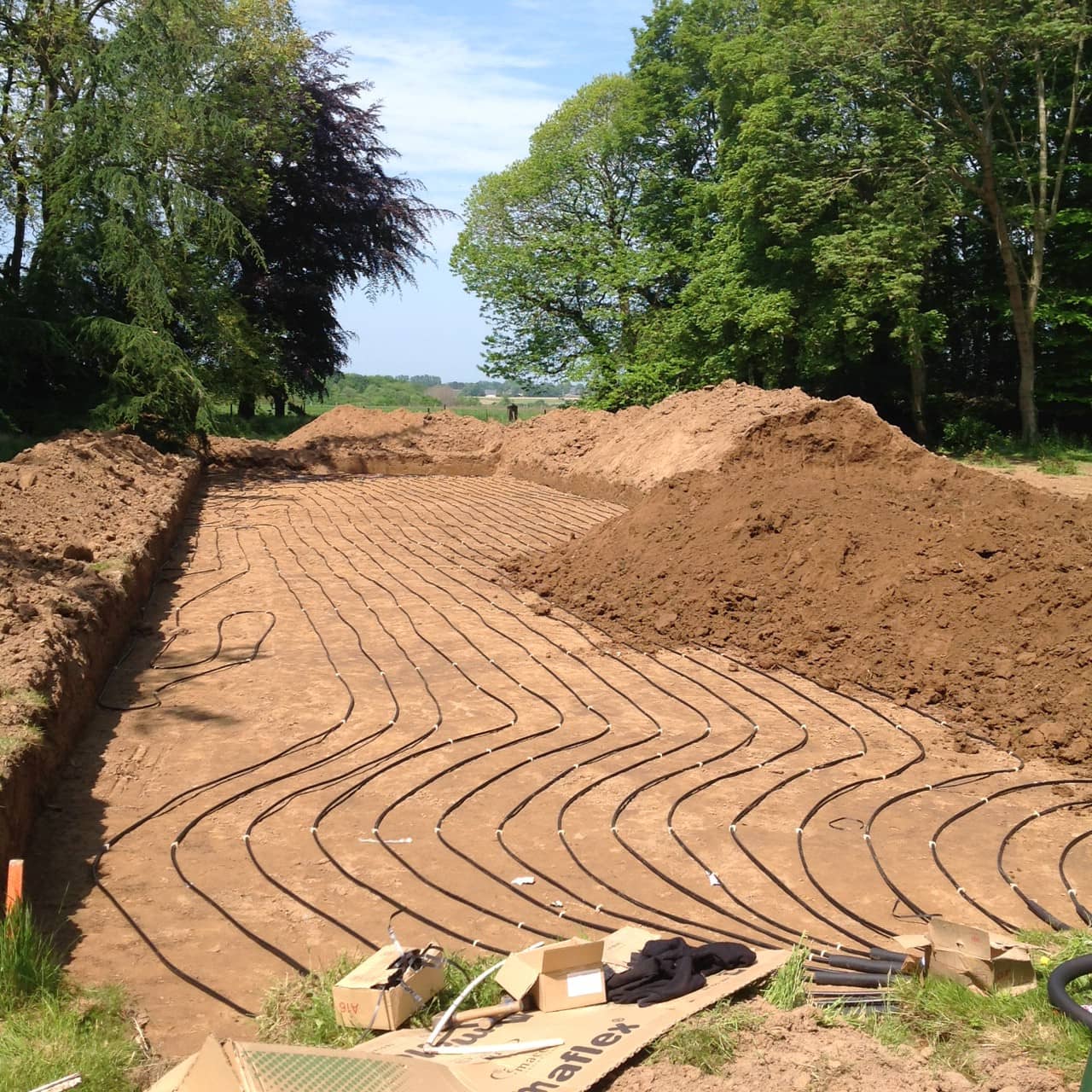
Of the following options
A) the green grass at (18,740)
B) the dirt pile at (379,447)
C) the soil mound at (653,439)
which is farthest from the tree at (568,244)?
the green grass at (18,740)

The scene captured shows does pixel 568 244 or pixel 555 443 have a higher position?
pixel 568 244

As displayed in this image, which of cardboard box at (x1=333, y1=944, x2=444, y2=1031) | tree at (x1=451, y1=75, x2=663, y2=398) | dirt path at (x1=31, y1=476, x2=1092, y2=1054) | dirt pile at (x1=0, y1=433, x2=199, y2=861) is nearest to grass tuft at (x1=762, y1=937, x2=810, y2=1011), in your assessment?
dirt path at (x1=31, y1=476, x2=1092, y2=1054)

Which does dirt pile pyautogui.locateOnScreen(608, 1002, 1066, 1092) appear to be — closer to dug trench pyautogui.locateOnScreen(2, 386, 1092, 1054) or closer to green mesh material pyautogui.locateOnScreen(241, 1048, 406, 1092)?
green mesh material pyautogui.locateOnScreen(241, 1048, 406, 1092)

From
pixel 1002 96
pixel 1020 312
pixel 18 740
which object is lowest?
pixel 18 740

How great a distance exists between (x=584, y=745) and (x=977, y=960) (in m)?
3.08

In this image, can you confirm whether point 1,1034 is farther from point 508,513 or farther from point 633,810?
point 508,513

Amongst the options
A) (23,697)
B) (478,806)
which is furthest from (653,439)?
(23,697)

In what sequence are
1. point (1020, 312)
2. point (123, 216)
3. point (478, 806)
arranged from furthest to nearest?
point (1020, 312) < point (123, 216) < point (478, 806)

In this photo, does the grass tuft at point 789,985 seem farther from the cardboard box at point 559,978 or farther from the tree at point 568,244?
the tree at point 568,244

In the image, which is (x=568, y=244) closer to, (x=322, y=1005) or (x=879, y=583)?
(x=879, y=583)

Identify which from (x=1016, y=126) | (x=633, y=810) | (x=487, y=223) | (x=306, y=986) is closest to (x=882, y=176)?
(x=1016, y=126)

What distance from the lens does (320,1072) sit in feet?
8.38

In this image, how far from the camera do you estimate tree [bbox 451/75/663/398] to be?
27.6 meters

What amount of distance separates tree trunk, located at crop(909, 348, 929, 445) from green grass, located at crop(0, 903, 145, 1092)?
21.0 m
